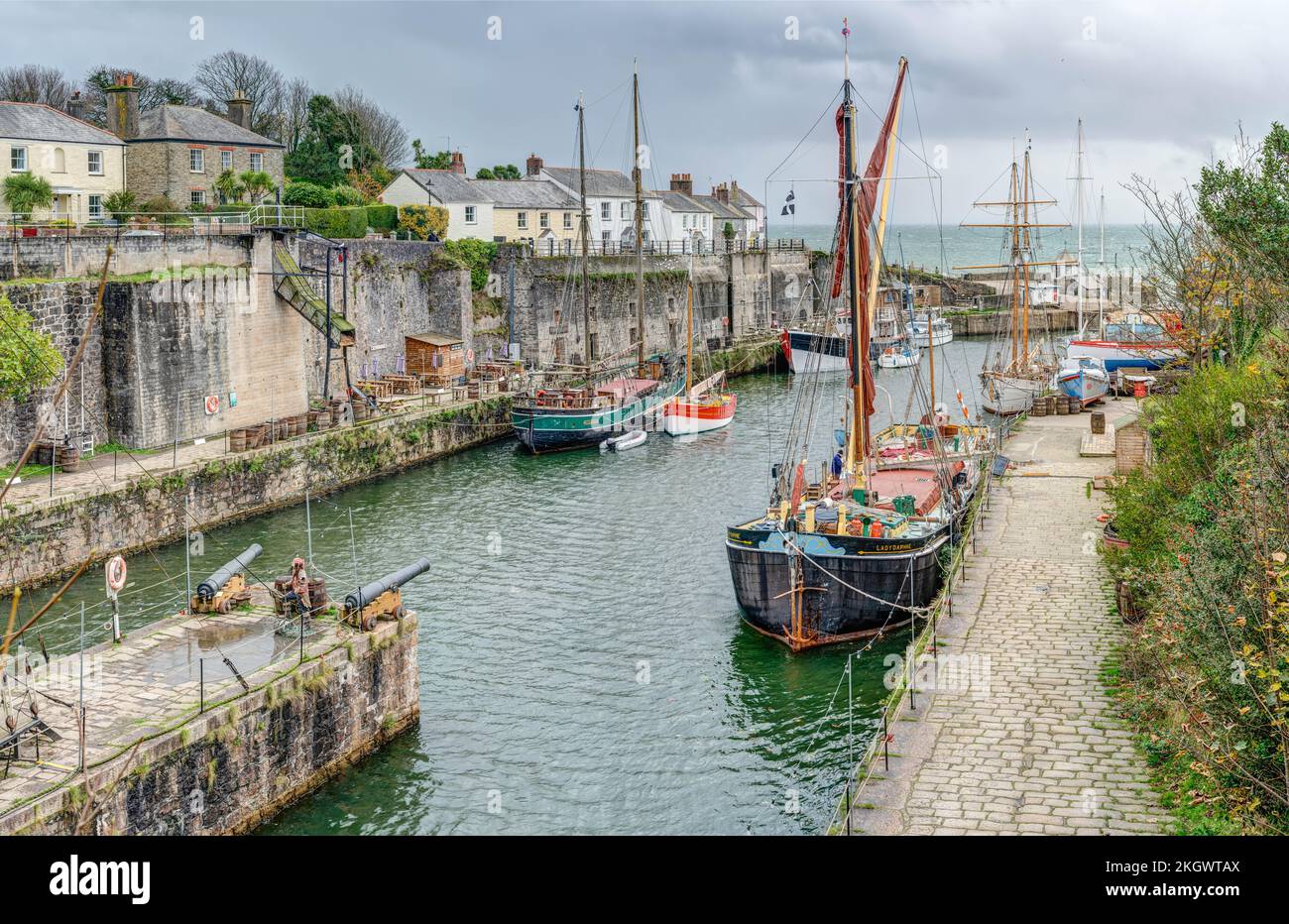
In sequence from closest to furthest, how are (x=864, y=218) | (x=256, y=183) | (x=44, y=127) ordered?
(x=864, y=218) → (x=44, y=127) → (x=256, y=183)

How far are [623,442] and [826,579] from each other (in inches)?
832

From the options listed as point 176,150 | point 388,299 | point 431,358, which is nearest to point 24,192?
point 176,150

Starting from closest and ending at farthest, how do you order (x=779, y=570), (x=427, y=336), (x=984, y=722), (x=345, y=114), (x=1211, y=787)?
1. (x=1211, y=787)
2. (x=984, y=722)
3. (x=779, y=570)
4. (x=427, y=336)
5. (x=345, y=114)

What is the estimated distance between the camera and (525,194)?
213 ft

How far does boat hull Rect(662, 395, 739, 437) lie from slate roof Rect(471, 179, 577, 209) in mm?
18999

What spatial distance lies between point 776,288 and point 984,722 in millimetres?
61938

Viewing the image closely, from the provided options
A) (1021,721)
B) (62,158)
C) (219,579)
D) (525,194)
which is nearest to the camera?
(1021,721)

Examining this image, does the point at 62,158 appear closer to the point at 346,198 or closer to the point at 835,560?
the point at 346,198

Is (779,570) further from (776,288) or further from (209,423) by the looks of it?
(776,288)

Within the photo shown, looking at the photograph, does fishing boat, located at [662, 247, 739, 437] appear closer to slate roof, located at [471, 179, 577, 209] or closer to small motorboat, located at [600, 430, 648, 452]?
small motorboat, located at [600, 430, 648, 452]

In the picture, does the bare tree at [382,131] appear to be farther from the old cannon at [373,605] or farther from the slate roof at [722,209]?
the old cannon at [373,605]

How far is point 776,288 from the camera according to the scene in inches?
3063

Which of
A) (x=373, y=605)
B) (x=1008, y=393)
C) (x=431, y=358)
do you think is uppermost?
(x=431, y=358)

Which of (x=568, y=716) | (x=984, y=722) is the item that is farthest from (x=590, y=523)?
(x=984, y=722)
